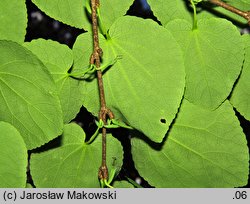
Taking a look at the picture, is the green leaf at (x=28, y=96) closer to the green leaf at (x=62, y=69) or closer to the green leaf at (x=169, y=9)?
the green leaf at (x=62, y=69)

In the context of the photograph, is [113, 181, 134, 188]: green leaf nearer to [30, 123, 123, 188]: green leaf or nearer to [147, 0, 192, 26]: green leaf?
[30, 123, 123, 188]: green leaf

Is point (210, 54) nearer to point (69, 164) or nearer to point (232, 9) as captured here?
point (232, 9)

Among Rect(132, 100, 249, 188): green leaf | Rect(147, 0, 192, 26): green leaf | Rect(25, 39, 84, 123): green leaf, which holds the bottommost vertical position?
Rect(132, 100, 249, 188): green leaf

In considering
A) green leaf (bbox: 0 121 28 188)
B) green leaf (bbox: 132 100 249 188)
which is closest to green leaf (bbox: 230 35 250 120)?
green leaf (bbox: 132 100 249 188)

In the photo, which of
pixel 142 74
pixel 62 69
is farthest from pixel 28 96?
pixel 142 74
